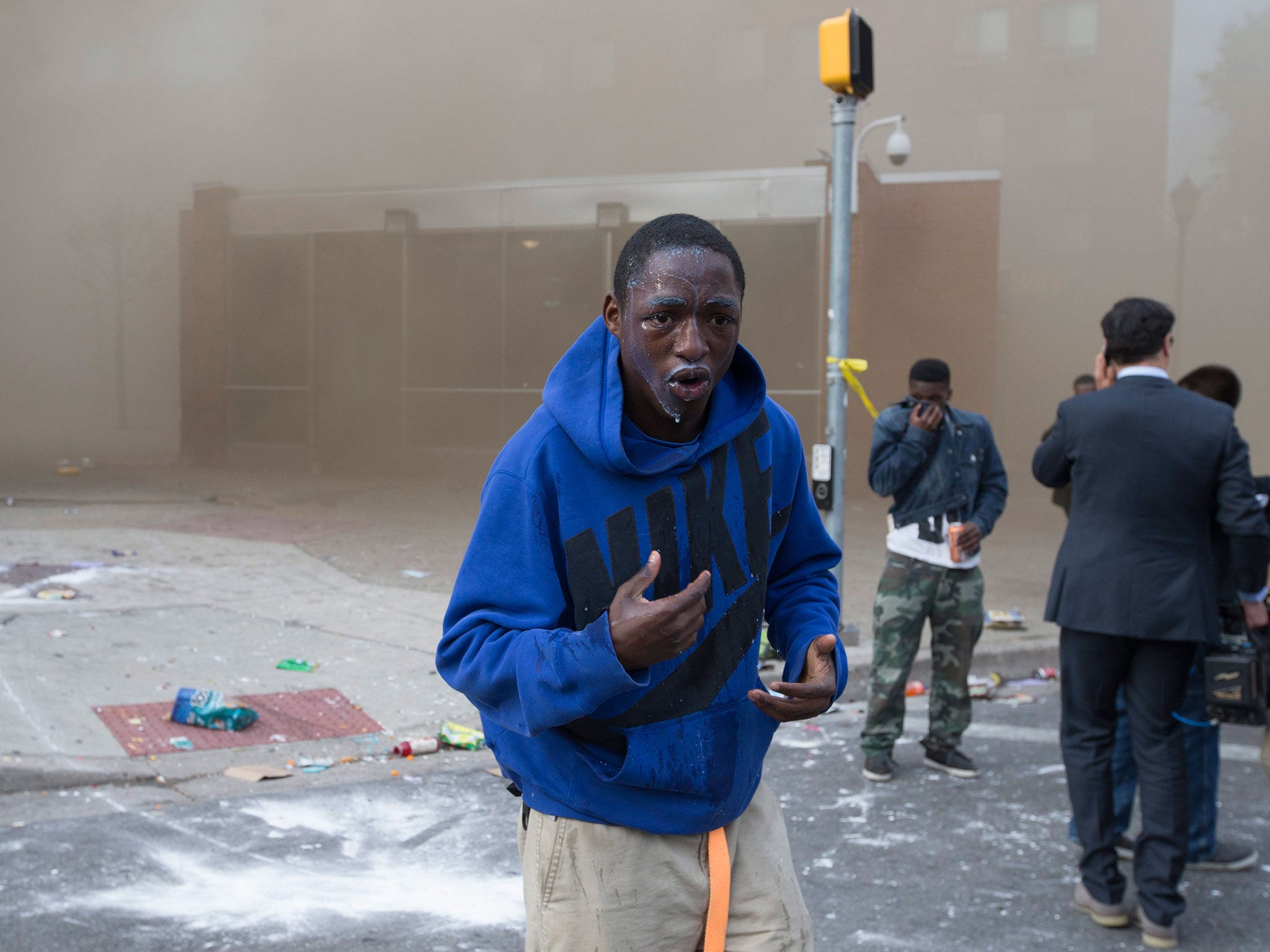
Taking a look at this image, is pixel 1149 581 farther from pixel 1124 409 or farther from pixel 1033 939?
pixel 1033 939

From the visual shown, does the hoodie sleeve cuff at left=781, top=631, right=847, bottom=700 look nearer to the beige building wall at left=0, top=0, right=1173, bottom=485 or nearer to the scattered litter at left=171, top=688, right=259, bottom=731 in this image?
the scattered litter at left=171, top=688, right=259, bottom=731

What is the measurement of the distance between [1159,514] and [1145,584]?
0.69 feet

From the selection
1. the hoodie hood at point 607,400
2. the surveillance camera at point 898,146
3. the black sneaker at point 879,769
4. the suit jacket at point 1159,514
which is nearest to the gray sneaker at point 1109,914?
the suit jacket at point 1159,514

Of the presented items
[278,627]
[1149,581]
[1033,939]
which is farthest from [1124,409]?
[278,627]

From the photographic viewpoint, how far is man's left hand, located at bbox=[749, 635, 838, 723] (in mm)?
1446

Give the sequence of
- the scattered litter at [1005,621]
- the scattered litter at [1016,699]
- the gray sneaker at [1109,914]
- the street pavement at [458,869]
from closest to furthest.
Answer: the street pavement at [458,869]
the gray sneaker at [1109,914]
the scattered litter at [1016,699]
the scattered litter at [1005,621]

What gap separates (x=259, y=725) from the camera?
15.9 feet

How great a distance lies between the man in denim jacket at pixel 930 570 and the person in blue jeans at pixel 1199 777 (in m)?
0.83

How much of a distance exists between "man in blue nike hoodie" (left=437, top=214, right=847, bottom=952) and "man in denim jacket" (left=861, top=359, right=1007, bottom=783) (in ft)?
9.70

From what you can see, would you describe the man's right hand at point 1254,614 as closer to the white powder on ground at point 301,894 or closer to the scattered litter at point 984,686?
the white powder on ground at point 301,894

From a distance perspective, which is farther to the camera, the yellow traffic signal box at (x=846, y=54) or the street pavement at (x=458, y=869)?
the yellow traffic signal box at (x=846, y=54)

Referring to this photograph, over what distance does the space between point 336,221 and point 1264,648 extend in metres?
17.0

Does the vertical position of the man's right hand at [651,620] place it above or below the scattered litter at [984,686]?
above

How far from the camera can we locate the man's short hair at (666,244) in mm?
1467
